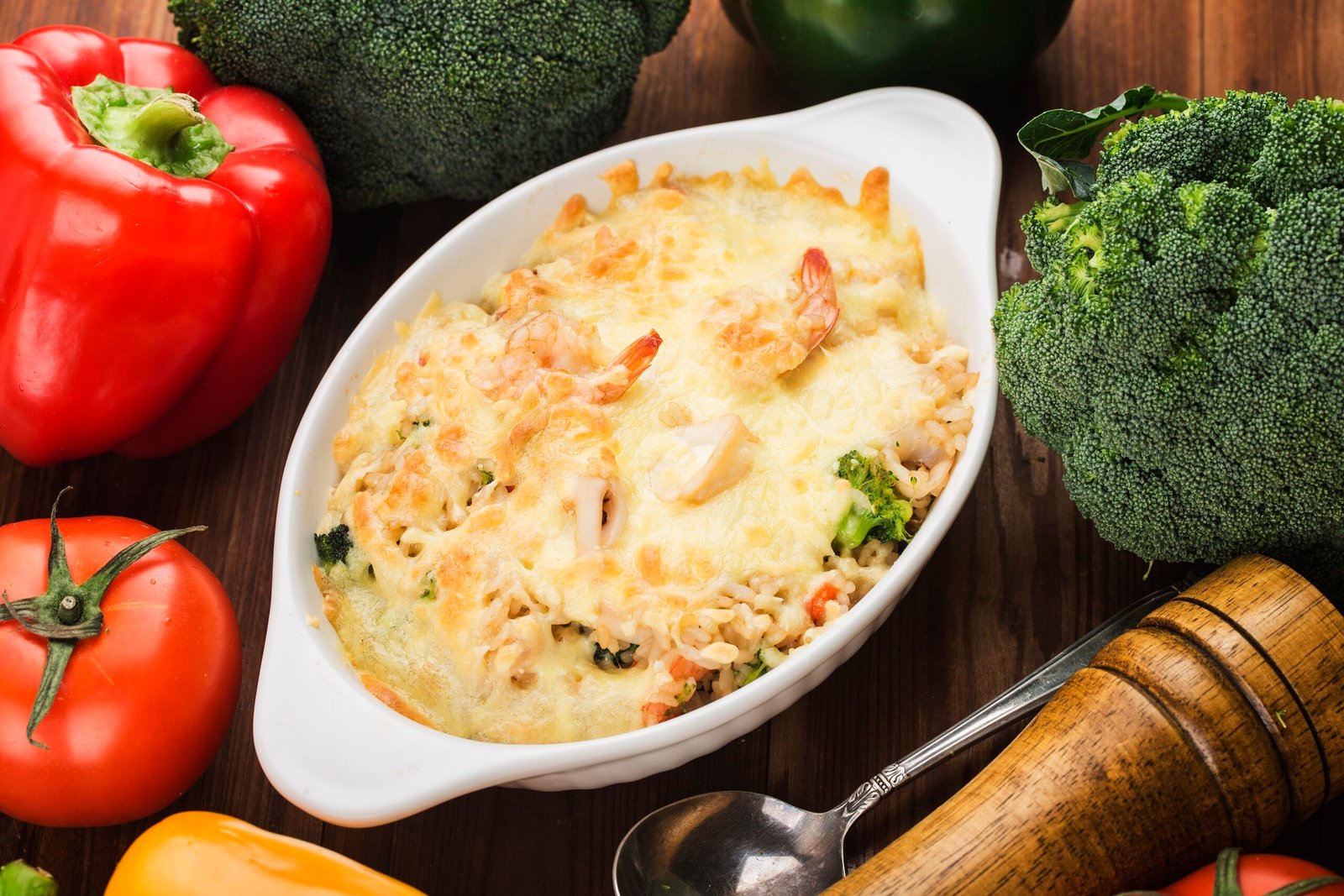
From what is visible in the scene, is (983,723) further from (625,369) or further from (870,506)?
(625,369)

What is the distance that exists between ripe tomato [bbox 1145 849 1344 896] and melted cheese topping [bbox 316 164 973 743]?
2.54ft

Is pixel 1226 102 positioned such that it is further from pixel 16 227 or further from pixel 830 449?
pixel 16 227

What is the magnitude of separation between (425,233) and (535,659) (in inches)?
55.7

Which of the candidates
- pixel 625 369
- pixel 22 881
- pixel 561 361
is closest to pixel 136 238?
pixel 561 361

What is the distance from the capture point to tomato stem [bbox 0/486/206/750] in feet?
7.56

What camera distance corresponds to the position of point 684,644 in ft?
7.54

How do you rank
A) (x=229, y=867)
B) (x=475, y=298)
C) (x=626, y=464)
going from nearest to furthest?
(x=229, y=867) < (x=626, y=464) < (x=475, y=298)

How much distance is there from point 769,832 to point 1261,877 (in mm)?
915

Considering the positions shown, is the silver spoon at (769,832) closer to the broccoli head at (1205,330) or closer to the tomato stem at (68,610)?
the broccoli head at (1205,330)

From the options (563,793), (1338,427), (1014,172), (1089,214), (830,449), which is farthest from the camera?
(1014,172)

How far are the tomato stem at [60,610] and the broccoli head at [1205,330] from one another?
1824 mm

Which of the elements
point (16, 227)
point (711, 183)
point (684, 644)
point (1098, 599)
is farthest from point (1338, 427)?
point (16, 227)

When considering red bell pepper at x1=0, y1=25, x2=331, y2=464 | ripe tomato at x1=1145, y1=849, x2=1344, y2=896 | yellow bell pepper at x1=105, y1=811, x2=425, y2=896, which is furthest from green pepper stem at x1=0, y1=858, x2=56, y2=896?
ripe tomato at x1=1145, y1=849, x2=1344, y2=896

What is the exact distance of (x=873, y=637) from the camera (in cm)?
275
